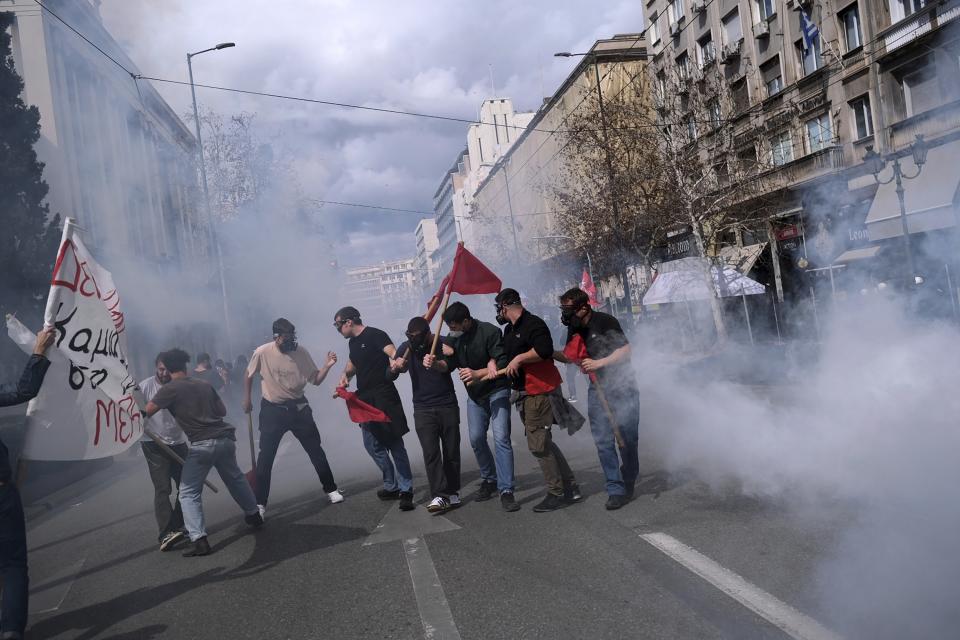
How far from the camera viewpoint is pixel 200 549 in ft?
16.6

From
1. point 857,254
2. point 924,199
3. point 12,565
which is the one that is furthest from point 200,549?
point 857,254

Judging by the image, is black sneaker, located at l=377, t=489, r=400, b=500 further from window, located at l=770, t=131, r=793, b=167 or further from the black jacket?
window, located at l=770, t=131, r=793, b=167

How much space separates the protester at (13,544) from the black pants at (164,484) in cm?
169

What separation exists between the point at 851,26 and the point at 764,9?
4.31 m

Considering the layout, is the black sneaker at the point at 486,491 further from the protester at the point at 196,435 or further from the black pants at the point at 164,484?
the black pants at the point at 164,484

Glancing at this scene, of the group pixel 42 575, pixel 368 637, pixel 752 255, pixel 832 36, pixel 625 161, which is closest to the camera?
pixel 368 637

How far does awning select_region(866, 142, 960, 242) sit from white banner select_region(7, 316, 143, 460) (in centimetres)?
800

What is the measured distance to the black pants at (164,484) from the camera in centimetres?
546

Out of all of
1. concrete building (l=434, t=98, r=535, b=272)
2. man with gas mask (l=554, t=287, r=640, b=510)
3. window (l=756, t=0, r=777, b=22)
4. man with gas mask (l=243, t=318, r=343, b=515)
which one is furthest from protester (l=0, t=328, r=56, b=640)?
concrete building (l=434, t=98, r=535, b=272)

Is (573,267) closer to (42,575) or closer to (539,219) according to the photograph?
(539,219)

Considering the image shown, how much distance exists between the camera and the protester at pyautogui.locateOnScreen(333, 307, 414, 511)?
5.94 m

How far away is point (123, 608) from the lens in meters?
4.17

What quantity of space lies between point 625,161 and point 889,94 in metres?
7.07

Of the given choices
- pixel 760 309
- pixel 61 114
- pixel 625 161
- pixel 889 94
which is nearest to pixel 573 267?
pixel 625 161
